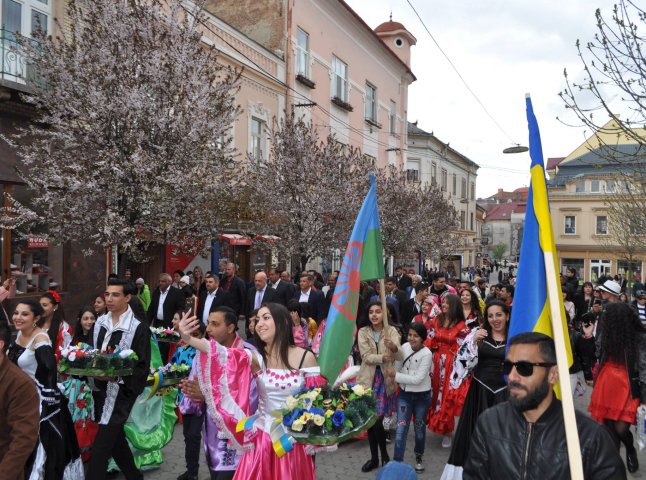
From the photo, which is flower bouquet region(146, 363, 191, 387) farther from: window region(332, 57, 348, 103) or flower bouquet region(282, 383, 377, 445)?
window region(332, 57, 348, 103)

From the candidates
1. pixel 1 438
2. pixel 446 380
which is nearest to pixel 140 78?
pixel 446 380

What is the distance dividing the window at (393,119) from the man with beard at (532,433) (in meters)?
32.7

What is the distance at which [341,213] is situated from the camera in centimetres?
1730

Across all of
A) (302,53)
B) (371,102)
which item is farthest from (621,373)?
(371,102)

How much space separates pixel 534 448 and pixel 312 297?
9.54 m

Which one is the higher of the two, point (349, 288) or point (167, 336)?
point (349, 288)

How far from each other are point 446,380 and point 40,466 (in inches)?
182

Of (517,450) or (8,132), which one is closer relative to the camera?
(517,450)

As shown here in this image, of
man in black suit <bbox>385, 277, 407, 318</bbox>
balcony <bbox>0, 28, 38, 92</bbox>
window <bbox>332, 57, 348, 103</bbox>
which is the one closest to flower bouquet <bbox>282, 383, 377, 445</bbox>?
man in black suit <bbox>385, 277, 407, 318</bbox>

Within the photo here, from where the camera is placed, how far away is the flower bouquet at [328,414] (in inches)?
156

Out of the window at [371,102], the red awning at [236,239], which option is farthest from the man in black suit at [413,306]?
the window at [371,102]

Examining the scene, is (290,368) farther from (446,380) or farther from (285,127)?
(285,127)

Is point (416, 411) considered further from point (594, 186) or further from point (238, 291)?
point (594, 186)

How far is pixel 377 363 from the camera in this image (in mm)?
6863
